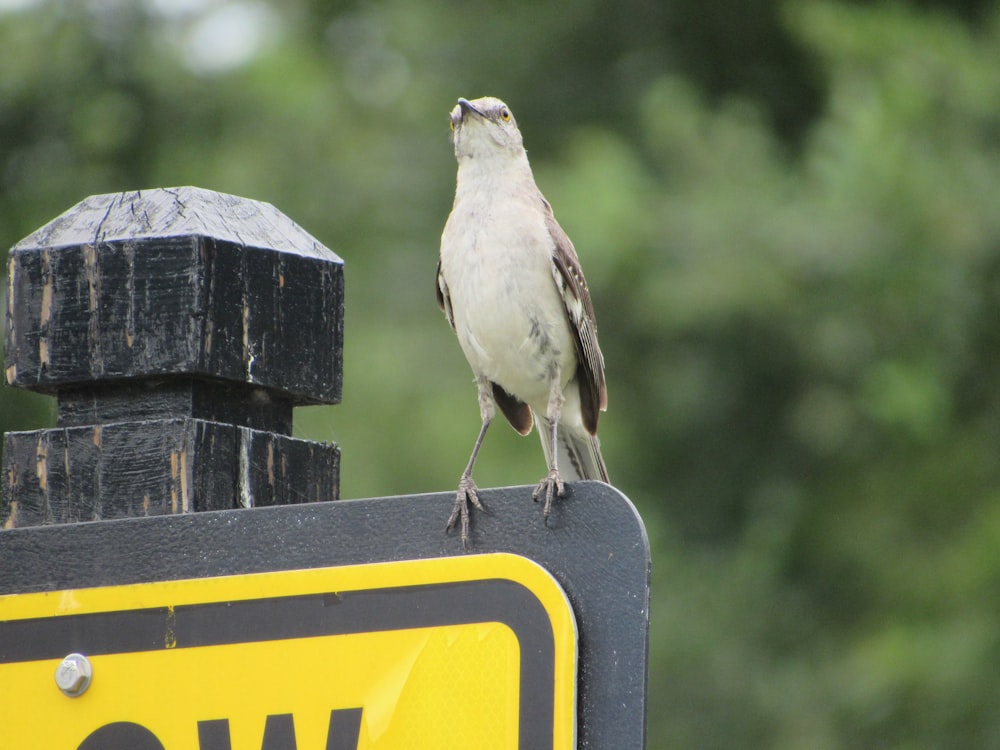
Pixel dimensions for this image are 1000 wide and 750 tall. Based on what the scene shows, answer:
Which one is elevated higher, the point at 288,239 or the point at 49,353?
the point at 288,239

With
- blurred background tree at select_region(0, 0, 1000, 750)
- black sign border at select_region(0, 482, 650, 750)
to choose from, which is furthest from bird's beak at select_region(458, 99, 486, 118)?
blurred background tree at select_region(0, 0, 1000, 750)

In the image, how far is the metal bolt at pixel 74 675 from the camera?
188 centimetres

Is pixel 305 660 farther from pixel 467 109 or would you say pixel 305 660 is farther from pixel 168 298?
pixel 467 109

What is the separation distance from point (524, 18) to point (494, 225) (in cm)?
862

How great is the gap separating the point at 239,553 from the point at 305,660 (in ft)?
0.64

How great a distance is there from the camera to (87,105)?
29.3 feet

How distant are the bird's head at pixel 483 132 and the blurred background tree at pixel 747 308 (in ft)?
14.6

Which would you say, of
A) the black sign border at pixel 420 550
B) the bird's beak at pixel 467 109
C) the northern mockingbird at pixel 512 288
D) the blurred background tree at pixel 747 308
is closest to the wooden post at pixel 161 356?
the black sign border at pixel 420 550

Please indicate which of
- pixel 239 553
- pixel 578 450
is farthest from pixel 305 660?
pixel 578 450

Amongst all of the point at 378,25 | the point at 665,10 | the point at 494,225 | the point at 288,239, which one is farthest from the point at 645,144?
the point at 288,239

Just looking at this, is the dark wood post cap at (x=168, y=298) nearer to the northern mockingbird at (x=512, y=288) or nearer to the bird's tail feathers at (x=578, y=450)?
the northern mockingbird at (x=512, y=288)

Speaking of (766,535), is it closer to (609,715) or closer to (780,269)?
(780,269)

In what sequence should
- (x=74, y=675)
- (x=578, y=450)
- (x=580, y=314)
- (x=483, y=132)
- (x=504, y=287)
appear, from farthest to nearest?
1. (x=578, y=450)
2. (x=483, y=132)
3. (x=580, y=314)
4. (x=504, y=287)
5. (x=74, y=675)

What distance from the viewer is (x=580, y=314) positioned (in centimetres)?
359
